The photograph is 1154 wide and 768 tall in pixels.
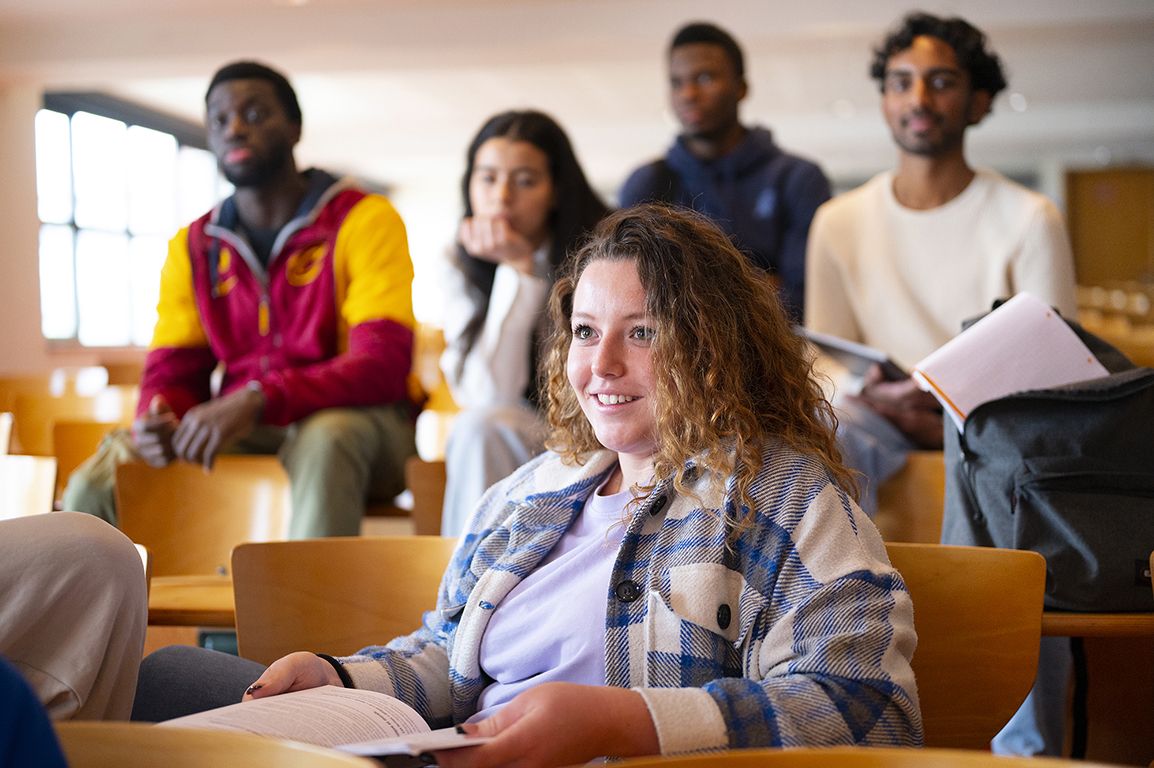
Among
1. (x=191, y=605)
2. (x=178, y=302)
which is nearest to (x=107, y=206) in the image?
(x=178, y=302)

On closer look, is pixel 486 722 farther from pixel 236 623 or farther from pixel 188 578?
pixel 188 578

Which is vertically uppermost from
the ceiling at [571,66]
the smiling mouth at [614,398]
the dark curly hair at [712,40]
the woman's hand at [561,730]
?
the ceiling at [571,66]

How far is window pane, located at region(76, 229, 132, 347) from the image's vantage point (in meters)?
9.03

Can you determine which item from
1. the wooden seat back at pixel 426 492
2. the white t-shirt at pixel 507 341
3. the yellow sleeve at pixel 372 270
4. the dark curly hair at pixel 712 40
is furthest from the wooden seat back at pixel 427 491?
the dark curly hair at pixel 712 40

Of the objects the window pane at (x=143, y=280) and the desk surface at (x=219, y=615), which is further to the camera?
the window pane at (x=143, y=280)

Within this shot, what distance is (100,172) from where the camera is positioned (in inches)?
362

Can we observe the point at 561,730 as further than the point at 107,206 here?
No

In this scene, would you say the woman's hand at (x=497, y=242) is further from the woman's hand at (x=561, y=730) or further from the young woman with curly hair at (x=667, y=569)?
the woman's hand at (x=561, y=730)

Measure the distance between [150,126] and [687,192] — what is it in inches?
327

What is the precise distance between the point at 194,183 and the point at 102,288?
1.81 meters

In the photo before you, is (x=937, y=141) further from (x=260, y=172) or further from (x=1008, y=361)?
(x=260, y=172)

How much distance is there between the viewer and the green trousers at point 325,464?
7.27ft

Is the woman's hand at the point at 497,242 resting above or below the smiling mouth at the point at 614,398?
above

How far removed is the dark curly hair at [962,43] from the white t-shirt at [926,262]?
229mm
